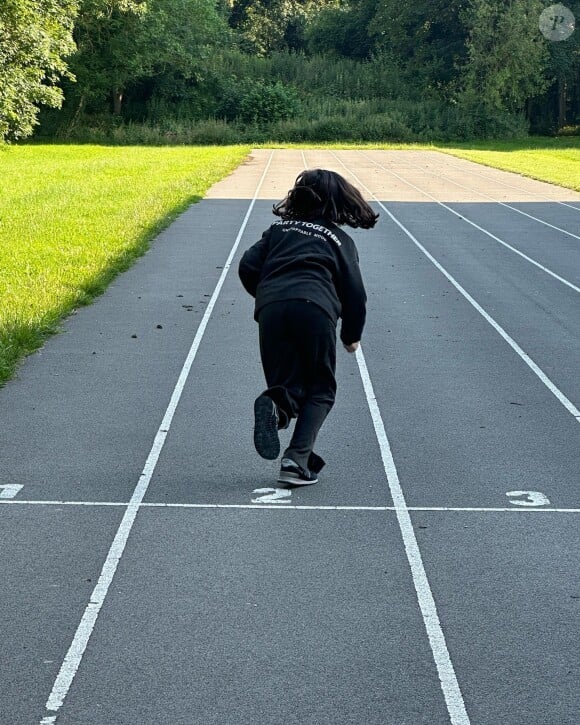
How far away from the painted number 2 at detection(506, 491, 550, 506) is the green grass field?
168 inches

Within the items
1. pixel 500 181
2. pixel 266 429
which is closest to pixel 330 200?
pixel 266 429

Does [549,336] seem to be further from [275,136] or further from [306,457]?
[275,136]

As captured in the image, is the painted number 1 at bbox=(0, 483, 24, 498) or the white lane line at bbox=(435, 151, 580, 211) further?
the white lane line at bbox=(435, 151, 580, 211)

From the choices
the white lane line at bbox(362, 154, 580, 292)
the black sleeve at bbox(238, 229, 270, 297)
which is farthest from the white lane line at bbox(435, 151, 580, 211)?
the black sleeve at bbox(238, 229, 270, 297)

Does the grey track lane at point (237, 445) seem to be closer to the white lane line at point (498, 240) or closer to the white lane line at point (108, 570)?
the white lane line at point (108, 570)

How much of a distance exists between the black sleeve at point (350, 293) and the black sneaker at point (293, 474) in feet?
2.39

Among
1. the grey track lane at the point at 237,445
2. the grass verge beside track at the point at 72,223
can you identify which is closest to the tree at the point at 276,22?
the grass verge beside track at the point at 72,223

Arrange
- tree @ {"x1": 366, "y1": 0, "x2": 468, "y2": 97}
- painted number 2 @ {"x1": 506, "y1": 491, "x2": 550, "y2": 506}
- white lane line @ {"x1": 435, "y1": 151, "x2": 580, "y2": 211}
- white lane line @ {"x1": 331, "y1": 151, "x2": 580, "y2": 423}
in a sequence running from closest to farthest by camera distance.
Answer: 1. painted number 2 @ {"x1": 506, "y1": 491, "x2": 550, "y2": 506}
2. white lane line @ {"x1": 331, "y1": 151, "x2": 580, "y2": 423}
3. white lane line @ {"x1": 435, "y1": 151, "x2": 580, "y2": 211}
4. tree @ {"x1": 366, "y1": 0, "x2": 468, "y2": 97}

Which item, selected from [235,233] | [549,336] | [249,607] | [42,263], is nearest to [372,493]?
[249,607]

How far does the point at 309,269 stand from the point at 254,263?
32 centimetres

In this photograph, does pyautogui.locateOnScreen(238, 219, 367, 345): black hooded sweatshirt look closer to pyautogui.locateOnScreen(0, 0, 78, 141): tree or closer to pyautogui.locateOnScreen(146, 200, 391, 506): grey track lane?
pyautogui.locateOnScreen(146, 200, 391, 506): grey track lane

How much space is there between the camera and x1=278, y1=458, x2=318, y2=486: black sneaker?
627 centimetres

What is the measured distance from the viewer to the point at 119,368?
941 centimetres

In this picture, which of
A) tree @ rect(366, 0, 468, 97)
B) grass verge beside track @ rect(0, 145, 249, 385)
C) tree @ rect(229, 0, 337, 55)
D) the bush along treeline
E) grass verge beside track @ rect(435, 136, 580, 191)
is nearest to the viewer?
grass verge beside track @ rect(0, 145, 249, 385)
